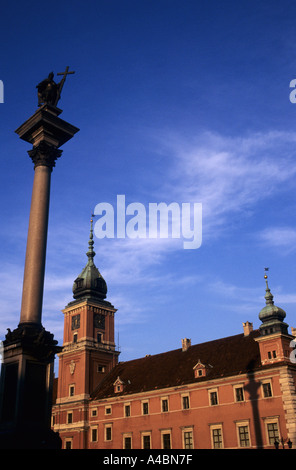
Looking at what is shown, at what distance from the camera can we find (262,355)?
45062 mm

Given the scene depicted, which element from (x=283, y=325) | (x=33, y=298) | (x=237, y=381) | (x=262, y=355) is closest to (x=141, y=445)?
(x=237, y=381)

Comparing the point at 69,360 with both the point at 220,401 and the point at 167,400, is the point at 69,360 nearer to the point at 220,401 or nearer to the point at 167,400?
the point at 167,400

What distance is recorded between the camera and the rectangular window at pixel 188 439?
46.2 m

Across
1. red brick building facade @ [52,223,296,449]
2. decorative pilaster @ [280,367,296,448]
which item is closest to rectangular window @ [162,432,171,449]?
red brick building facade @ [52,223,296,449]

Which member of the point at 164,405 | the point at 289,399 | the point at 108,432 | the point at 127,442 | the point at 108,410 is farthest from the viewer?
the point at 108,410

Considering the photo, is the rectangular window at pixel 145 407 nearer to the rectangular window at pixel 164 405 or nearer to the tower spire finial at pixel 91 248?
the rectangular window at pixel 164 405

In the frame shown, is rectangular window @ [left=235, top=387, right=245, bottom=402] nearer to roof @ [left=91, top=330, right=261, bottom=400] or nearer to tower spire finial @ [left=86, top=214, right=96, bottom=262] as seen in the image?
roof @ [left=91, top=330, right=261, bottom=400]

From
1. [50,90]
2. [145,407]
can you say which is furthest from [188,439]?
[50,90]

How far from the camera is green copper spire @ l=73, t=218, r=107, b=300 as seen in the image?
6706 cm

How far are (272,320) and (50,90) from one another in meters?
32.1

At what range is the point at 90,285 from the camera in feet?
220

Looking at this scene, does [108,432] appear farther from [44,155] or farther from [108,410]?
[44,155]

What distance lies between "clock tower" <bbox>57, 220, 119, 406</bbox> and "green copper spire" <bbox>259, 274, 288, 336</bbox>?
25075 millimetres
